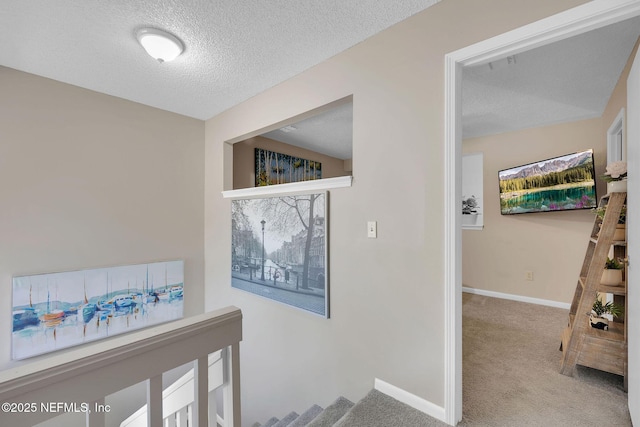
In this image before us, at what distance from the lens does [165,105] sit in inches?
113

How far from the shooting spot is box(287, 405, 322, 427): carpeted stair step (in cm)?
199

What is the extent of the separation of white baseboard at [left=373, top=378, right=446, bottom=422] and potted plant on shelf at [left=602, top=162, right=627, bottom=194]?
178 centimetres

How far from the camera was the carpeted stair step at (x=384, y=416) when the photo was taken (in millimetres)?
1498

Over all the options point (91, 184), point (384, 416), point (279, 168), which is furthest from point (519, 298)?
point (91, 184)

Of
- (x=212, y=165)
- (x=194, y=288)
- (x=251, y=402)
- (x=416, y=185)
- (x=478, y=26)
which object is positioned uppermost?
(x=478, y=26)

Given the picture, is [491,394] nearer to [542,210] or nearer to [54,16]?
[542,210]

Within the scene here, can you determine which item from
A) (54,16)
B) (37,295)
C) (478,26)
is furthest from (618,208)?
(37,295)

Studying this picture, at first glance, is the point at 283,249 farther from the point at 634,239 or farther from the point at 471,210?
the point at 471,210

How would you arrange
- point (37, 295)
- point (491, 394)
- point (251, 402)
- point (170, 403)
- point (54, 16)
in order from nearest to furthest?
point (170, 403) → point (54, 16) → point (491, 394) → point (37, 295) → point (251, 402)

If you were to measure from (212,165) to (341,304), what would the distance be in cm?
220

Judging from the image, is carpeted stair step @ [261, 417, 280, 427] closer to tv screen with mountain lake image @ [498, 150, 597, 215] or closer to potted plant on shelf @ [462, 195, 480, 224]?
potted plant on shelf @ [462, 195, 480, 224]

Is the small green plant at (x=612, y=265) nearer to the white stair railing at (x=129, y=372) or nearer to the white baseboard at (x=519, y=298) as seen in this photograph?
the white baseboard at (x=519, y=298)

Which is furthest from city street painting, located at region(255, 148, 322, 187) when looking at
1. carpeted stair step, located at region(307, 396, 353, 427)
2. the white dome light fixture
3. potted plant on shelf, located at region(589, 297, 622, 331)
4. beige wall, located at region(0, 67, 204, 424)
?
potted plant on shelf, located at region(589, 297, 622, 331)

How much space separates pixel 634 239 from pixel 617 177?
749mm
